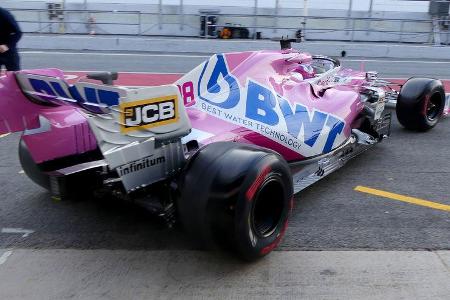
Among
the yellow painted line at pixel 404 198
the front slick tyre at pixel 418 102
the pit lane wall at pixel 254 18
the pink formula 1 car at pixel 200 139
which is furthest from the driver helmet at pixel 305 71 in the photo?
the pit lane wall at pixel 254 18

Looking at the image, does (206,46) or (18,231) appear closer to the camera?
(18,231)

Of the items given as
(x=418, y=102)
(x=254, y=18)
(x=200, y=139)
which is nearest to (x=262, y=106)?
(x=200, y=139)

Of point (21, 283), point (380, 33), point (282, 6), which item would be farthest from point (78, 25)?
point (21, 283)

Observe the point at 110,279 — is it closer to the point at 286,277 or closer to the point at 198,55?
the point at 286,277

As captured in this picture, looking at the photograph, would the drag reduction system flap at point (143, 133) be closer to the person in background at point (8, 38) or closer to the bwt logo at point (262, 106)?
the bwt logo at point (262, 106)

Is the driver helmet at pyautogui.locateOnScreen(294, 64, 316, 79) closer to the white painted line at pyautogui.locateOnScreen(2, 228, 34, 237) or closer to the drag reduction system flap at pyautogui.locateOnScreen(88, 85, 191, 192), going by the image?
the drag reduction system flap at pyautogui.locateOnScreen(88, 85, 191, 192)

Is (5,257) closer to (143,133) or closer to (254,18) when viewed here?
(143,133)

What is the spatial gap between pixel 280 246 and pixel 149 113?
146 centimetres

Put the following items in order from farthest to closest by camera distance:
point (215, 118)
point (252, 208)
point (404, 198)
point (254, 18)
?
point (254, 18) < point (404, 198) < point (215, 118) < point (252, 208)

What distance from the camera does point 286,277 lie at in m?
3.22

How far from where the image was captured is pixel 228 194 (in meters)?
3.00

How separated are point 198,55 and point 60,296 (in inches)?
580

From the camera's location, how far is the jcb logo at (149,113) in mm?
2814

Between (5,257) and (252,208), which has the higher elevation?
(252,208)
